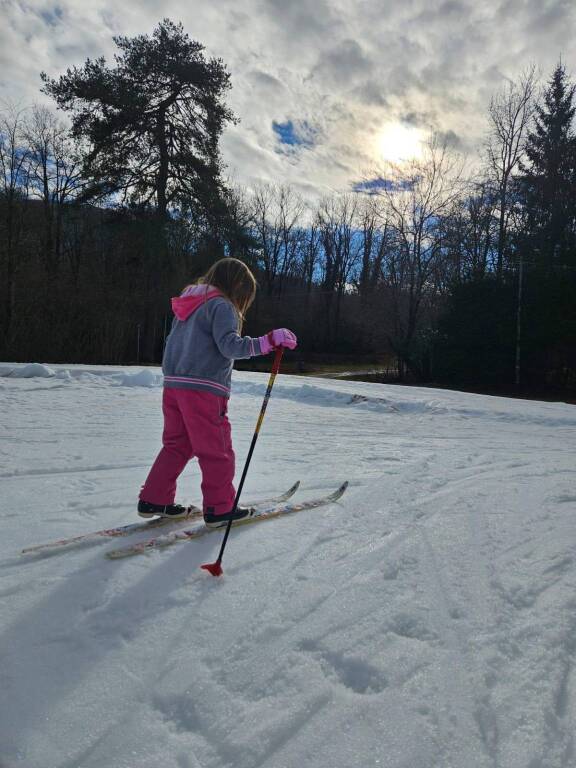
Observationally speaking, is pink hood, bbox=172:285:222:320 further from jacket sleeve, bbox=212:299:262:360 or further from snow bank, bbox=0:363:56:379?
snow bank, bbox=0:363:56:379

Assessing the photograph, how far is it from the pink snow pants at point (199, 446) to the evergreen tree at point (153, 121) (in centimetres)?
2003

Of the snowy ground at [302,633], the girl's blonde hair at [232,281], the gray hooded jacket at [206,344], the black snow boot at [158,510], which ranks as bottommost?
the snowy ground at [302,633]

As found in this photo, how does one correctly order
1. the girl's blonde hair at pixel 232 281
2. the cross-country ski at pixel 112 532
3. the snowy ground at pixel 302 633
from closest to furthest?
the snowy ground at pixel 302 633 → the cross-country ski at pixel 112 532 → the girl's blonde hair at pixel 232 281

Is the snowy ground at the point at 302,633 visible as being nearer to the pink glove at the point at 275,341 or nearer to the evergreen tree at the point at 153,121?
the pink glove at the point at 275,341

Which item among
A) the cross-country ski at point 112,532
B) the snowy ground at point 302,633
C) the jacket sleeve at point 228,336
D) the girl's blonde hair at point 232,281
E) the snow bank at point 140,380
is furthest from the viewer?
the snow bank at point 140,380

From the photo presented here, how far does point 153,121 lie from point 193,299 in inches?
829

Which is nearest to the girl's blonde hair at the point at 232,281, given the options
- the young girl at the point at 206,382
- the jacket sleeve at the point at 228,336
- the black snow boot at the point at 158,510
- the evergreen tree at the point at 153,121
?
the young girl at the point at 206,382

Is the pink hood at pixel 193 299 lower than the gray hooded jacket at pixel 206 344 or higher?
higher

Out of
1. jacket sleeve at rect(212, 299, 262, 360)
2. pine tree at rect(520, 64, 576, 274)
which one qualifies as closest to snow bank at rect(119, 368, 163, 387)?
jacket sleeve at rect(212, 299, 262, 360)

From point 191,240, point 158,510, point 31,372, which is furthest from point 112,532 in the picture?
point 191,240

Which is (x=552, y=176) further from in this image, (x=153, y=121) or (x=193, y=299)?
(x=193, y=299)

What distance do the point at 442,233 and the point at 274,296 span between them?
20.1 m

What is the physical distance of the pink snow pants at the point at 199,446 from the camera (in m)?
2.66

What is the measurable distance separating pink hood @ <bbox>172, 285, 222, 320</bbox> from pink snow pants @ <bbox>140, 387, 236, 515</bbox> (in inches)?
18.1
